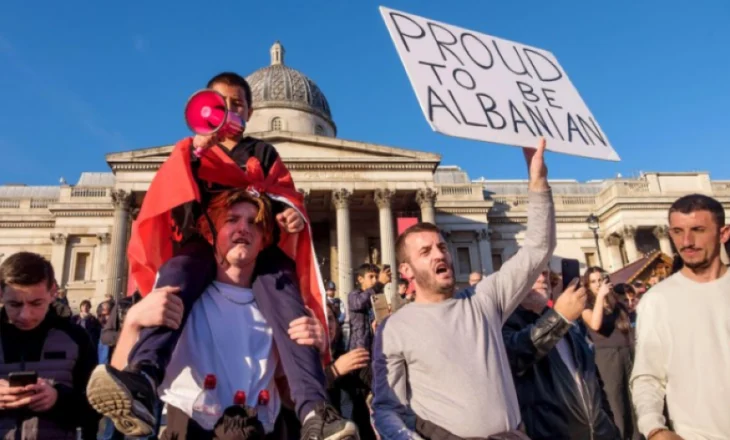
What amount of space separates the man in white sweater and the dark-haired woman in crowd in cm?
275

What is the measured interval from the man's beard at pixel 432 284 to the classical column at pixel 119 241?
2431 centimetres

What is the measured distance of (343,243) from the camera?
89.5 ft

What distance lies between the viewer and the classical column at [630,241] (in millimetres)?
32125

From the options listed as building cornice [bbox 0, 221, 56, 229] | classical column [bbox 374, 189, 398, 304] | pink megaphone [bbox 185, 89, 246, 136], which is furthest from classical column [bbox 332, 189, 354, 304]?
pink megaphone [bbox 185, 89, 246, 136]

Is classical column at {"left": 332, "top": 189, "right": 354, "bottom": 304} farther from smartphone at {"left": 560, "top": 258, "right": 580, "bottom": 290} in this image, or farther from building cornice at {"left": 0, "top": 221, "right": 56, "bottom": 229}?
smartphone at {"left": 560, "top": 258, "right": 580, "bottom": 290}

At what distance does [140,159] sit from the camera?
88.3 feet

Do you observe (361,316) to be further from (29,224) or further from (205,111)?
(29,224)

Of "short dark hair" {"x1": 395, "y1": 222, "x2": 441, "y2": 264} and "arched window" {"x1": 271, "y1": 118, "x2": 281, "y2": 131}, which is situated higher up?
"arched window" {"x1": 271, "y1": 118, "x2": 281, "y2": 131}

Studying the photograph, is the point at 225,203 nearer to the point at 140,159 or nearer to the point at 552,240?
the point at 552,240

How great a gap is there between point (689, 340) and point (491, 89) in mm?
1789

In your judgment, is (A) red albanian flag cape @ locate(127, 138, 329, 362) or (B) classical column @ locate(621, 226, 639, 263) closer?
(A) red albanian flag cape @ locate(127, 138, 329, 362)

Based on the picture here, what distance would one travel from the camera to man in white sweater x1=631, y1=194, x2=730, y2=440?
2.55 meters

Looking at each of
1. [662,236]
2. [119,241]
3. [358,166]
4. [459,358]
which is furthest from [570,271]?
[662,236]

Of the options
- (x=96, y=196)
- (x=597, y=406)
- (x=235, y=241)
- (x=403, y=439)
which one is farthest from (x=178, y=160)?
(x=96, y=196)
